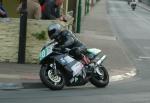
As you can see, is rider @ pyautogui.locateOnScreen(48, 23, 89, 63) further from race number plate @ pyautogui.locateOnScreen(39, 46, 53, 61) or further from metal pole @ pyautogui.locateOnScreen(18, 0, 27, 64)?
metal pole @ pyautogui.locateOnScreen(18, 0, 27, 64)

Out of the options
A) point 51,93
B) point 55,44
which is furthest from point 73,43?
point 51,93

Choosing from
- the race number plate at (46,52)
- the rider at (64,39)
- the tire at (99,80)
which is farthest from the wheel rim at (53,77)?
the tire at (99,80)

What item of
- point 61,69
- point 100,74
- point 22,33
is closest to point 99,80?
point 100,74

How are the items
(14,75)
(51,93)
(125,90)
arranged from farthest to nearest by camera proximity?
(14,75), (125,90), (51,93)

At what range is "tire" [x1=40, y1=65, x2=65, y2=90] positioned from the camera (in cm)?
1225

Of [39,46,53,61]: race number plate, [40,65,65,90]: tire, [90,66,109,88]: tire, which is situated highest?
[39,46,53,61]: race number plate

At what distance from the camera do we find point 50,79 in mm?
12312

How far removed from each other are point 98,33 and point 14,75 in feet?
54.0

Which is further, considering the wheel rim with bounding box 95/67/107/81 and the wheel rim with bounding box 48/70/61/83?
the wheel rim with bounding box 95/67/107/81

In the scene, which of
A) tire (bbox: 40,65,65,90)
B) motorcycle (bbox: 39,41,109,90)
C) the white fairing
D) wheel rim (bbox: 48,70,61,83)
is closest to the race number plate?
motorcycle (bbox: 39,41,109,90)

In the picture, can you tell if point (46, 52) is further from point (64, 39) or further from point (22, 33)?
point (22, 33)

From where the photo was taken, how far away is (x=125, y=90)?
1265cm

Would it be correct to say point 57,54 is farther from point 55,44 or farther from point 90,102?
point 90,102

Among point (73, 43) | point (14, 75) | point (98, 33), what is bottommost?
point (98, 33)
